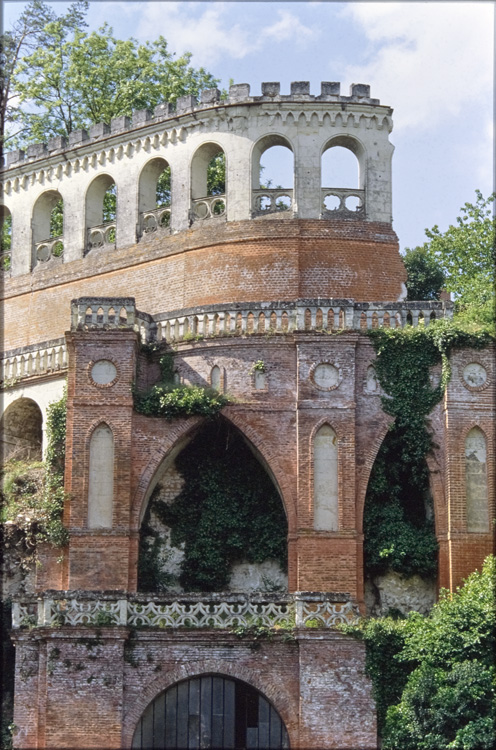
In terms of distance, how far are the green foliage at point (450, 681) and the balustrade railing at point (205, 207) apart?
554 inches

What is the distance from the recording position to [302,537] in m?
38.3

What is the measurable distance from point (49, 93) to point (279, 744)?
30.0 metres

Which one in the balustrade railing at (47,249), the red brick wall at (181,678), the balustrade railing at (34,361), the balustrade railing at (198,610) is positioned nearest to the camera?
the red brick wall at (181,678)

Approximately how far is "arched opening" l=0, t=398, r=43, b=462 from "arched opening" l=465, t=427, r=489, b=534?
39.4ft

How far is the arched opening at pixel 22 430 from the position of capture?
44.4 m

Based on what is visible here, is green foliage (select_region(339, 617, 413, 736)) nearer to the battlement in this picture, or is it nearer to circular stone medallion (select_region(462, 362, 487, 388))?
circular stone medallion (select_region(462, 362, 487, 388))

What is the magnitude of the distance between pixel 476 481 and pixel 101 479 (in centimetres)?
891

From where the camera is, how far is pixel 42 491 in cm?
4053

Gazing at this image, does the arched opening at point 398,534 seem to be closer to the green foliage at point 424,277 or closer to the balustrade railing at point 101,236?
the balustrade railing at point 101,236

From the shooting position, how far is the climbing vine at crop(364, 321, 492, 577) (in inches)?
1538

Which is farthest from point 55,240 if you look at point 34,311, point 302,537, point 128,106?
point 302,537

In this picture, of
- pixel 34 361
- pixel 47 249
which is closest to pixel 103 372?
pixel 34 361

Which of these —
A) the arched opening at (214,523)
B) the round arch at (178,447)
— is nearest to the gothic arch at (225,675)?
the arched opening at (214,523)

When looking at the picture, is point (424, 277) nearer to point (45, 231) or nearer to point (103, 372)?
point (45, 231)
